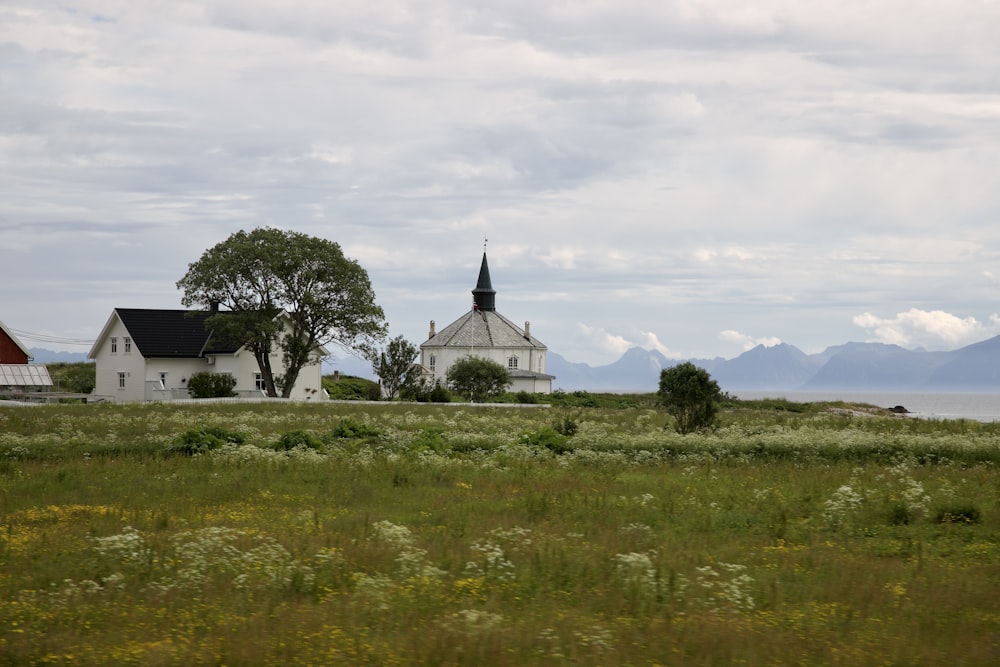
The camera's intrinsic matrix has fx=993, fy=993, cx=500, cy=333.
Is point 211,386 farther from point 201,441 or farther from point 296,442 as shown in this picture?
point 296,442

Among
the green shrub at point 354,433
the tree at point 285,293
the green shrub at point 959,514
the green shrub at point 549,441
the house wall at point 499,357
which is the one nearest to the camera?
the green shrub at point 959,514

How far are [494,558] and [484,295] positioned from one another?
110 m

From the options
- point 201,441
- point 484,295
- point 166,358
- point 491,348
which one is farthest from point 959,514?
point 484,295

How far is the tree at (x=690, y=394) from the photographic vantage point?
33.8 meters

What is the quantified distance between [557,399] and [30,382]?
1589 inches

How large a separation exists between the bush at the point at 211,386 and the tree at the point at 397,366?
1028 centimetres

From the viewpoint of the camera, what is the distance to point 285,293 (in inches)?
2756

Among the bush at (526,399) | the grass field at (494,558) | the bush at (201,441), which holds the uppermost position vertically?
the bush at (526,399)

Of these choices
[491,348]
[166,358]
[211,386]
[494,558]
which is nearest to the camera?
[494,558]

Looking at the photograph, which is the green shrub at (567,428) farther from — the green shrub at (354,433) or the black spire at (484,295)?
the black spire at (484,295)

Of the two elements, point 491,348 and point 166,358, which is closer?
point 166,358

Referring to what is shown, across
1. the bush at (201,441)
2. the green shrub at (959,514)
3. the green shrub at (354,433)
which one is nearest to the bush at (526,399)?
the green shrub at (354,433)

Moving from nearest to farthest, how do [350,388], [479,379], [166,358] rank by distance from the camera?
[166,358] < [479,379] < [350,388]

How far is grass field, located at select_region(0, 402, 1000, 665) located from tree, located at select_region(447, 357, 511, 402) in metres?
53.9
